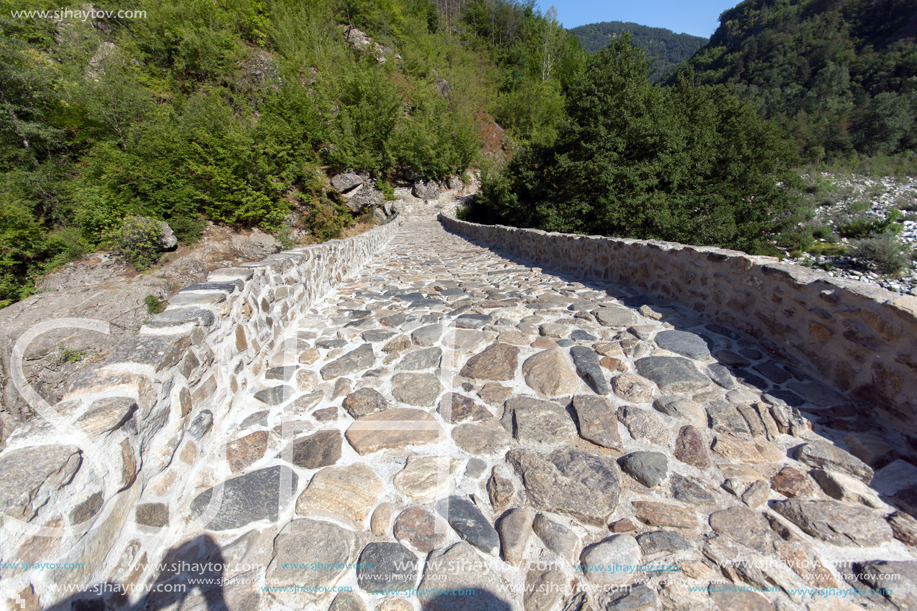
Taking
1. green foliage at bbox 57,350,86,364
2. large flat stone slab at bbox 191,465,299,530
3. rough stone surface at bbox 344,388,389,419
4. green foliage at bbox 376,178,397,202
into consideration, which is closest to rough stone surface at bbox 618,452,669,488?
rough stone surface at bbox 344,388,389,419

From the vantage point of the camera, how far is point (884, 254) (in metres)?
11.3

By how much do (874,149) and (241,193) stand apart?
179 ft

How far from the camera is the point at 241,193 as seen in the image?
12.1m

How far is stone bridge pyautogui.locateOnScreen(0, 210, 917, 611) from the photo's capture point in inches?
45.6

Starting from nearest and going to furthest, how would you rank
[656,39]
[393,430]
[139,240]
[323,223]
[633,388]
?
[393,430]
[633,388]
[139,240]
[323,223]
[656,39]

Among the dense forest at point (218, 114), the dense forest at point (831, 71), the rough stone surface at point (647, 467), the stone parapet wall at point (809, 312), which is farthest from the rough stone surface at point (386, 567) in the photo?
the dense forest at point (831, 71)

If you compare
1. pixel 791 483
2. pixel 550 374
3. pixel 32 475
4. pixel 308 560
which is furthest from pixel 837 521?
pixel 32 475

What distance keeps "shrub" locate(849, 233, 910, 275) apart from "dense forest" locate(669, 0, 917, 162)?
21.2 m

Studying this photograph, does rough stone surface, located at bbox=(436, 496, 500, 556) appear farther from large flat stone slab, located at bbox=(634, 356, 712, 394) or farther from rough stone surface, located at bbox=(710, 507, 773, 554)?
large flat stone slab, located at bbox=(634, 356, 712, 394)

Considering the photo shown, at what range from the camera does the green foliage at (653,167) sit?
9914 millimetres

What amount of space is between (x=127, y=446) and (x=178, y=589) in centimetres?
55

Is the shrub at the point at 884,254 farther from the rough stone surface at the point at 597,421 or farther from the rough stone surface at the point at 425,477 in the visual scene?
the rough stone surface at the point at 425,477

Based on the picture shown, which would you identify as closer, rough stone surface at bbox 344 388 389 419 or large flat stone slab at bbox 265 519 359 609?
large flat stone slab at bbox 265 519 359 609

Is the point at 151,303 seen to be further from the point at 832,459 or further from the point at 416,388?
the point at 832,459
